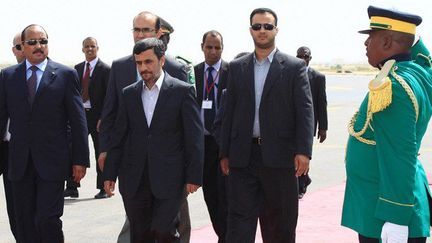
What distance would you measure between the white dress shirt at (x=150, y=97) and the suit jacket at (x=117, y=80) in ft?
1.19

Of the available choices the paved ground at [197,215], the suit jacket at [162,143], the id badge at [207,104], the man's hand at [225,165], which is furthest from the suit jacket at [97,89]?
the suit jacket at [162,143]

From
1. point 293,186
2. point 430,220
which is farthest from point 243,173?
point 430,220

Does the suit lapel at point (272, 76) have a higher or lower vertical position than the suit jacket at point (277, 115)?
higher

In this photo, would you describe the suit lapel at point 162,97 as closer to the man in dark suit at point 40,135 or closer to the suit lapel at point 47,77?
the man in dark suit at point 40,135

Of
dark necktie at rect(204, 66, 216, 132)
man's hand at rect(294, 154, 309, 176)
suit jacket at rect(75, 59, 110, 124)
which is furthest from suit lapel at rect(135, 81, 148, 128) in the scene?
suit jacket at rect(75, 59, 110, 124)

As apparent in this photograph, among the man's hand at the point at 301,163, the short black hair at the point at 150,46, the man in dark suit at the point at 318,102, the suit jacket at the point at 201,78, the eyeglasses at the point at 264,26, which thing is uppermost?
the eyeglasses at the point at 264,26

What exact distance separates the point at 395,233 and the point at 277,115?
2.42 m

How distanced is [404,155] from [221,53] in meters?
4.40

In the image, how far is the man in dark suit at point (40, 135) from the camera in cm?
654

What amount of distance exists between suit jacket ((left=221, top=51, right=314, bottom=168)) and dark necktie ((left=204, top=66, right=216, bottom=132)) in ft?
4.35

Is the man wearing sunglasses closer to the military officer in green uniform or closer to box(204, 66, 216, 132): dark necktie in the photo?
box(204, 66, 216, 132): dark necktie

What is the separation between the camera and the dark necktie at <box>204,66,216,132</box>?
7645 mm

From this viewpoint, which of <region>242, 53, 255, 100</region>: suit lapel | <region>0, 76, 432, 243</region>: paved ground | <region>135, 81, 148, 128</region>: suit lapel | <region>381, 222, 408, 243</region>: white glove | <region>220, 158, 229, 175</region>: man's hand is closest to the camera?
<region>381, 222, 408, 243</region>: white glove

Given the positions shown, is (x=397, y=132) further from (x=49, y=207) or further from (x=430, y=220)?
(x=49, y=207)
